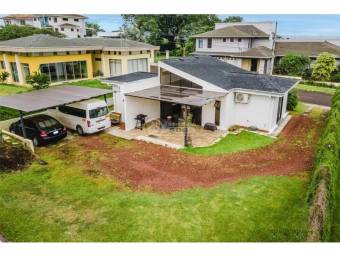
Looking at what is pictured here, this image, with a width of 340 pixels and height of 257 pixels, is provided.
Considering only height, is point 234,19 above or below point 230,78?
above

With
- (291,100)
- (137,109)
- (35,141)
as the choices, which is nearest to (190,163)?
(137,109)

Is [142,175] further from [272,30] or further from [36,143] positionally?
[272,30]

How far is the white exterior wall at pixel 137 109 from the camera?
18.4m

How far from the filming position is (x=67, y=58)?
30703mm

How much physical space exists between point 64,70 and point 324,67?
105ft

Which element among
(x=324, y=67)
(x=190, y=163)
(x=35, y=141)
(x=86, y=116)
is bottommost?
(x=190, y=163)

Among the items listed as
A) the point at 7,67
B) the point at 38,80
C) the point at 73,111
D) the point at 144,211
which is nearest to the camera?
the point at 144,211

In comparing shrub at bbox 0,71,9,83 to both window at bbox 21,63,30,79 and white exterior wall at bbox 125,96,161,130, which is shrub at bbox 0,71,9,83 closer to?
window at bbox 21,63,30,79

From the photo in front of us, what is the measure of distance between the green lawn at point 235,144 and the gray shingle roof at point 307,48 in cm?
3091

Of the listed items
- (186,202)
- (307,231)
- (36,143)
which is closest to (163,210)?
(186,202)

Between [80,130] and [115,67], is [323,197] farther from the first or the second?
[115,67]

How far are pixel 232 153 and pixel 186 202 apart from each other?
555 cm

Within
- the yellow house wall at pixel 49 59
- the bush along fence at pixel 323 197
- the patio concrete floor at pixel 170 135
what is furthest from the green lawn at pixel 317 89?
the yellow house wall at pixel 49 59

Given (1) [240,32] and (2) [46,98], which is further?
(1) [240,32]
